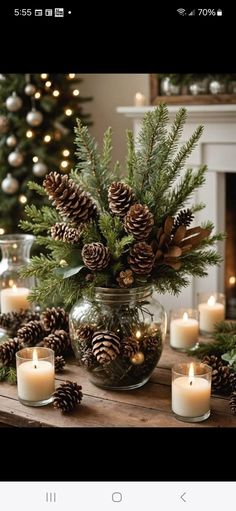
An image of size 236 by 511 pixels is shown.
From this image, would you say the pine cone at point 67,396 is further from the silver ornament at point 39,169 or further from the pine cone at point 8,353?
the silver ornament at point 39,169

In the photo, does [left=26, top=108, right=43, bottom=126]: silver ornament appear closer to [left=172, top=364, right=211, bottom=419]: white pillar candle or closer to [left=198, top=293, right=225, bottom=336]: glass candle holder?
[left=198, top=293, right=225, bottom=336]: glass candle holder

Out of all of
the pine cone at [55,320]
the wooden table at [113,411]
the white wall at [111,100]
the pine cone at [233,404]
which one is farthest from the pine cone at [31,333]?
the white wall at [111,100]

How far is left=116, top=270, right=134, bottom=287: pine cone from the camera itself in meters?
1.19

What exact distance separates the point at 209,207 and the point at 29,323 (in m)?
1.54

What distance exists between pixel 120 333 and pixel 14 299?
491 mm

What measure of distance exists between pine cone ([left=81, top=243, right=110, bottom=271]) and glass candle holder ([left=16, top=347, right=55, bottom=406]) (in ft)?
0.65

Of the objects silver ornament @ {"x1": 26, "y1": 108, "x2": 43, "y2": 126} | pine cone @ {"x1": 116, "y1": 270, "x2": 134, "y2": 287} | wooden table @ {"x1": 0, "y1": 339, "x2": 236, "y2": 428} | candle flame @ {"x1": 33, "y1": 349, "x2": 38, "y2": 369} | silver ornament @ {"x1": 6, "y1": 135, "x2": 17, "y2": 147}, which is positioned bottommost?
wooden table @ {"x1": 0, "y1": 339, "x2": 236, "y2": 428}

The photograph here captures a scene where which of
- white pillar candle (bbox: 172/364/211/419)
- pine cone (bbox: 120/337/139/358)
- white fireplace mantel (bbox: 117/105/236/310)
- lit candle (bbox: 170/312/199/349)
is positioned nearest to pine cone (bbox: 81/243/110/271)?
pine cone (bbox: 120/337/139/358)

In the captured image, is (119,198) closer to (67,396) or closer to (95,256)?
(95,256)

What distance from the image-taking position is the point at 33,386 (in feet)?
3.96

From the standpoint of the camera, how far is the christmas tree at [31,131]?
287 centimetres

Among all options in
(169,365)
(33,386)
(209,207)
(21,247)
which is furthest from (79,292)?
(209,207)
